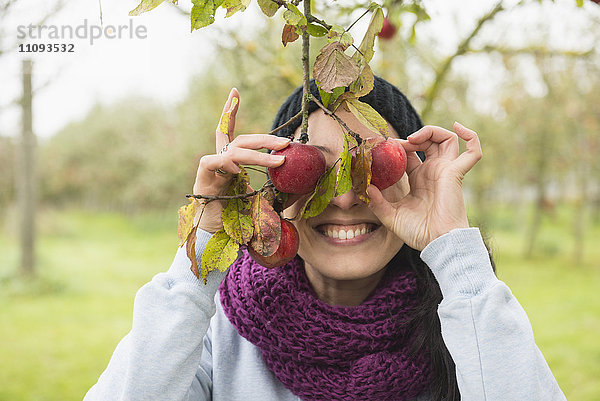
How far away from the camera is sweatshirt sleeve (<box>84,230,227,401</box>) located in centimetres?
138

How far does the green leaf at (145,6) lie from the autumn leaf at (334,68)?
0.31 m

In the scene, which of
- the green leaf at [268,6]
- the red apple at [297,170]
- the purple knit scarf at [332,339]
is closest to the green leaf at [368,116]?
the red apple at [297,170]

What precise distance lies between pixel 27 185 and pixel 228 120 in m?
8.62

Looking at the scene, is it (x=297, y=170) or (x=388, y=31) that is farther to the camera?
(x=388, y=31)

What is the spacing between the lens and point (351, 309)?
65.8 inches

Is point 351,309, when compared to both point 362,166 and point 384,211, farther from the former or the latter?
point 362,166

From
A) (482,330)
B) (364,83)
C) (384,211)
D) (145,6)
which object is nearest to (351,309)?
(384,211)

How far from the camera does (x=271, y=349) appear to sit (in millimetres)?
1649

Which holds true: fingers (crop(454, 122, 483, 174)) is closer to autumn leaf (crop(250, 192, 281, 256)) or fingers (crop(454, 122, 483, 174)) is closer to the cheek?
the cheek

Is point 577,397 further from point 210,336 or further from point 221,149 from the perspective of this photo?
point 221,149

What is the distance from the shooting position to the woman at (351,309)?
1.30 meters

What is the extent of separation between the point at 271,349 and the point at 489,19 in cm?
188

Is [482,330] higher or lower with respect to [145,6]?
lower

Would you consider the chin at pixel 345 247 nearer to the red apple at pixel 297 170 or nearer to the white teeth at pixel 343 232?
the white teeth at pixel 343 232
